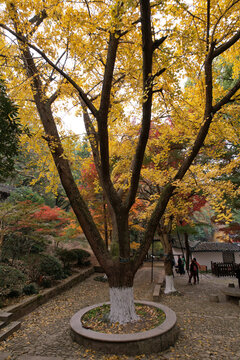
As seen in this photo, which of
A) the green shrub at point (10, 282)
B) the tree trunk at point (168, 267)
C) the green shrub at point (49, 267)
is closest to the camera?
the green shrub at point (10, 282)

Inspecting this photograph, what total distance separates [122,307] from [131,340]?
97 centimetres

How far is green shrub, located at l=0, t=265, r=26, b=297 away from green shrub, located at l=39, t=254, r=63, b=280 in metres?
1.85

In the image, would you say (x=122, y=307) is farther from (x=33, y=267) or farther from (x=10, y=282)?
(x=33, y=267)

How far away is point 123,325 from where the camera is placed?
5.11 meters

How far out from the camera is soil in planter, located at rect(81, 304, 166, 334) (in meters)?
4.95

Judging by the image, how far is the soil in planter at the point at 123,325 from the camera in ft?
16.2

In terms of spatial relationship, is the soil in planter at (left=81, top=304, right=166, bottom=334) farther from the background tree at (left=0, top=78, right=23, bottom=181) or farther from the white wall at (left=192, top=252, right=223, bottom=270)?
the white wall at (left=192, top=252, right=223, bottom=270)

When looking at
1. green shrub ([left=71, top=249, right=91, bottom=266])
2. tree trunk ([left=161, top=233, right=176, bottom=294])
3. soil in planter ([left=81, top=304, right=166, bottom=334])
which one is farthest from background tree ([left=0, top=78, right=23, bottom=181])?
green shrub ([left=71, top=249, right=91, bottom=266])

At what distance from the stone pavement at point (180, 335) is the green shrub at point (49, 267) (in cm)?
115

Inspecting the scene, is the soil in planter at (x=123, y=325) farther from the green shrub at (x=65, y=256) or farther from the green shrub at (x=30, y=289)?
the green shrub at (x=65, y=256)

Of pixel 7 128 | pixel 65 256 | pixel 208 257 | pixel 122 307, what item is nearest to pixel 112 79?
pixel 7 128

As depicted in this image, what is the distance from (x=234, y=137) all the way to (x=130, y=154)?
10.8 feet

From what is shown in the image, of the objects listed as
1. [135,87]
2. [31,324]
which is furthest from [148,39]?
[31,324]

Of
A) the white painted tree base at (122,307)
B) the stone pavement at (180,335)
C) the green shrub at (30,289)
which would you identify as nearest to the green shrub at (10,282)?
the green shrub at (30,289)
